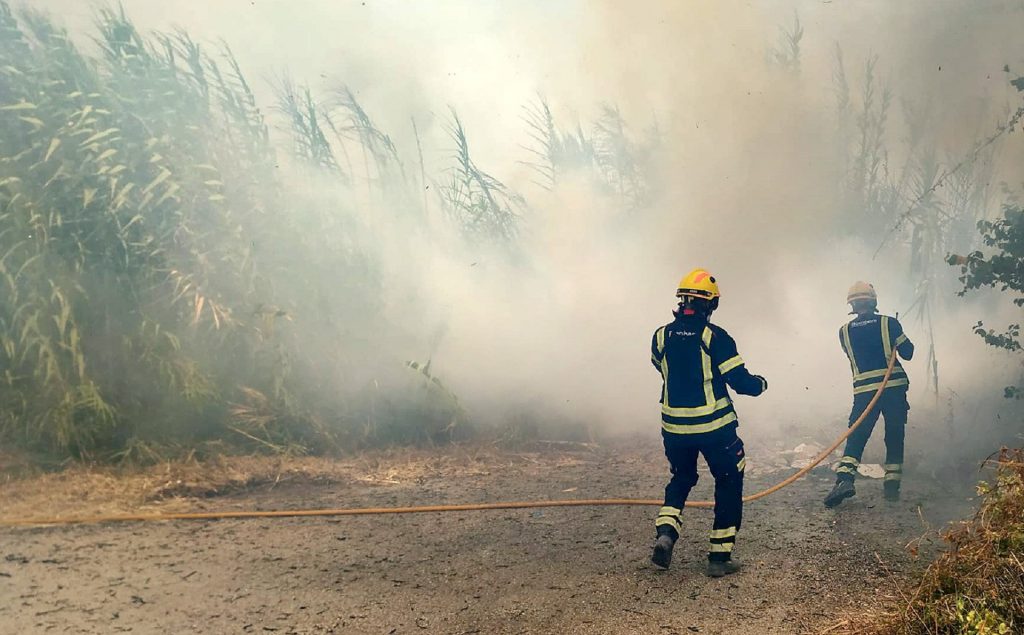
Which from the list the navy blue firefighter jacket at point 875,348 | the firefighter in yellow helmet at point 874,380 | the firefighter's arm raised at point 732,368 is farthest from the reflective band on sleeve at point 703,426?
the navy blue firefighter jacket at point 875,348

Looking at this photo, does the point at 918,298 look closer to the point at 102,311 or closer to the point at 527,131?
the point at 527,131

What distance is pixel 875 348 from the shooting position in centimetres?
588

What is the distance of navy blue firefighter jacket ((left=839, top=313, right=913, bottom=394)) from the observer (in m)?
5.80

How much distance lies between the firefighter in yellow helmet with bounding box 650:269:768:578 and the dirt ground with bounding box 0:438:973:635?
33 cm

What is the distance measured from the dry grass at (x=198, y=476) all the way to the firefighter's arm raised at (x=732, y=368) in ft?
10.0

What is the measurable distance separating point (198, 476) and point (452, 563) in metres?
2.84

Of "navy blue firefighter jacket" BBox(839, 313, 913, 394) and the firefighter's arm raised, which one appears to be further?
"navy blue firefighter jacket" BBox(839, 313, 913, 394)

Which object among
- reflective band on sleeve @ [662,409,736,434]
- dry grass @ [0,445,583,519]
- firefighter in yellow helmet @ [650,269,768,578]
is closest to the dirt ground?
dry grass @ [0,445,583,519]

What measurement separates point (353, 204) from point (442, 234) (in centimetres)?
112

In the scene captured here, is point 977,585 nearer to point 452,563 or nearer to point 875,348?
point 452,563

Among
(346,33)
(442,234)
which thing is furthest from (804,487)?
(346,33)

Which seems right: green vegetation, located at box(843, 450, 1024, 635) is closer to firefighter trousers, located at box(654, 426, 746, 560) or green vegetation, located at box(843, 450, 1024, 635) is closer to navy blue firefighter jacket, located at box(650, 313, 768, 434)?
firefighter trousers, located at box(654, 426, 746, 560)

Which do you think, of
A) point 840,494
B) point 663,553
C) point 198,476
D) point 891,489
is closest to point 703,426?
point 663,553

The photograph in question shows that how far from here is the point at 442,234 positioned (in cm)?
878
